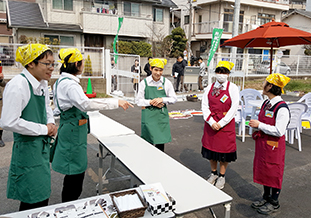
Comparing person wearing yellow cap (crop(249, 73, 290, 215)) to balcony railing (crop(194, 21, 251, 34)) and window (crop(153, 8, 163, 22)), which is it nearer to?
balcony railing (crop(194, 21, 251, 34))

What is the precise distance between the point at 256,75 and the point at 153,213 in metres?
15.8

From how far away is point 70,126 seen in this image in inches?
103

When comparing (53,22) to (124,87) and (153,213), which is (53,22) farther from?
(153,213)

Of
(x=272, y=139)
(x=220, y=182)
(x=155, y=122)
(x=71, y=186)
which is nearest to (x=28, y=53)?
(x=71, y=186)

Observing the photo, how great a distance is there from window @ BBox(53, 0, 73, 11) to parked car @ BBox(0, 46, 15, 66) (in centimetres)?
1241

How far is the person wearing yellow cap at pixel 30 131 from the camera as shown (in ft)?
6.49

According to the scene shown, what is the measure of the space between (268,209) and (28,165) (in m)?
2.77

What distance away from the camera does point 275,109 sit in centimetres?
312

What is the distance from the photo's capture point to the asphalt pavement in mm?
3330

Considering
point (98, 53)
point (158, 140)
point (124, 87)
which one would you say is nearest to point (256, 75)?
point (124, 87)

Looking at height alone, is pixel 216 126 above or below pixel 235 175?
above

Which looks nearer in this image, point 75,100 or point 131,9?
point 75,100

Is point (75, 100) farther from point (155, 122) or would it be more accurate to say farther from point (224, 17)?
point (224, 17)

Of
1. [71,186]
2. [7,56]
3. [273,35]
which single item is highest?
[273,35]
